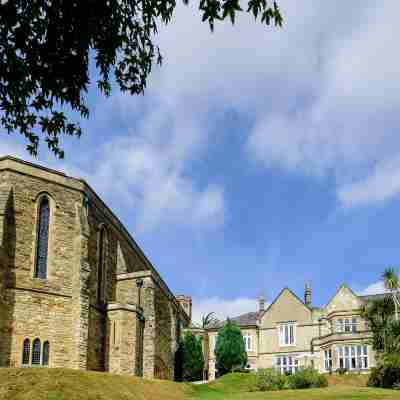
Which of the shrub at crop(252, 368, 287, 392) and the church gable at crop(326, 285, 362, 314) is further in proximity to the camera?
the church gable at crop(326, 285, 362, 314)

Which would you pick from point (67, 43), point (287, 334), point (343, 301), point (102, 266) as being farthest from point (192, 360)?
point (67, 43)

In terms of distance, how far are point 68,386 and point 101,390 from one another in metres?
1.74

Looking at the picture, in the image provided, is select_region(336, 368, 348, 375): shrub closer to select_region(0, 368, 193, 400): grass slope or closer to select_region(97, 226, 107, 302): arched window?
select_region(97, 226, 107, 302): arched window

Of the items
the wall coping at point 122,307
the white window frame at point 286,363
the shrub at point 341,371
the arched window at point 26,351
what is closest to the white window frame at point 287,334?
the white window frame at point 286,363

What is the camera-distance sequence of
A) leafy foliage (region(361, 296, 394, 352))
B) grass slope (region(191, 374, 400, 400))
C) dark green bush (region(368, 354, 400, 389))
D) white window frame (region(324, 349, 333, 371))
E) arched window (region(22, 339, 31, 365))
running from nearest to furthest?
grass slope (region(191, 374, 400, 400))
arched window (region(22, 339, 31, 365))
dark green bush (region(368, 354, 400, 389))
leafy foliage (region(361, 296, 394, 352))
white window frame (region(324, 349, 333, 371))

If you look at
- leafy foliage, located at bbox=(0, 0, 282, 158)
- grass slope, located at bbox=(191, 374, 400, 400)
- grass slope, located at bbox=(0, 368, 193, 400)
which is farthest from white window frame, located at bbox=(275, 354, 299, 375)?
leafy foliage, located at bbox=(0, 0, 282, 158)

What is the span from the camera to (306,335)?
211 feet

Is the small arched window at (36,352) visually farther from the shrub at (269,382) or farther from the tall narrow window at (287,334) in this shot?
the tall narrow window at (287,334)

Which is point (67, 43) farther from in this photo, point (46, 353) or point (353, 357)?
point (353, 357)

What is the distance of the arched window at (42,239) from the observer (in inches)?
1409

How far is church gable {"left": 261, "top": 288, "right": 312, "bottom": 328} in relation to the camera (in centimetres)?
6538

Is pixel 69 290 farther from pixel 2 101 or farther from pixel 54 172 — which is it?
pixel 2 101

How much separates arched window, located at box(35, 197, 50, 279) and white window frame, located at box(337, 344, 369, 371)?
32963 millimetres

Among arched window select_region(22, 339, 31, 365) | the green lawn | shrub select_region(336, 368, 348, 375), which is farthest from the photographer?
shrub select_region(336, 368, 348, 375)
